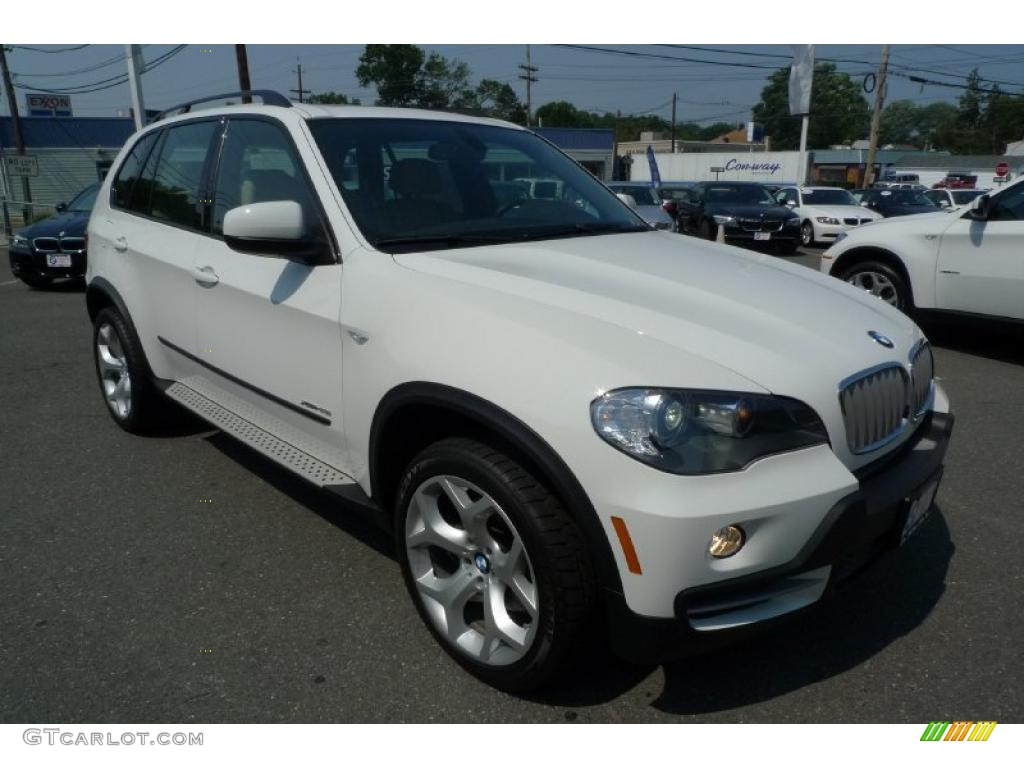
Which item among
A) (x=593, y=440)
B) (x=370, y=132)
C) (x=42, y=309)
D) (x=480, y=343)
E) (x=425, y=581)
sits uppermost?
(x=370, y=132)

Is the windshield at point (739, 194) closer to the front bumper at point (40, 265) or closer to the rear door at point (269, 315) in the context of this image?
the front bumper at point (40, 265)

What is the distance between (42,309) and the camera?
9.39 m

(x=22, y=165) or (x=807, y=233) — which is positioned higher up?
(x=22, y=165)

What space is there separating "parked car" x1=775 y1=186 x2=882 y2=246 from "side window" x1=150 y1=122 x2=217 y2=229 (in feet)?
49.3

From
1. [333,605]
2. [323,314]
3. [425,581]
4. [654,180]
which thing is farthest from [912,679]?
[654,180]

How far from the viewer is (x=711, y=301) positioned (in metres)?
2.43

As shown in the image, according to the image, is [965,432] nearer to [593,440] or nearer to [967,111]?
[593,440]

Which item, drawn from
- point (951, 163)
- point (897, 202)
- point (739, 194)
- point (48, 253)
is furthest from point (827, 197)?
point (951, 163)

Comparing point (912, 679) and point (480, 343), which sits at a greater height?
point (480, 343)

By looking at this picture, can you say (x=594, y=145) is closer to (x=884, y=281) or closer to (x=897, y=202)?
(x=897, y=202)

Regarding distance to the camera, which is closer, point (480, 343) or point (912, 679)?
point (480, 343)

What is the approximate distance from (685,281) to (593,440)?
909mm

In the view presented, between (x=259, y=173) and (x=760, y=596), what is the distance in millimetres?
2579

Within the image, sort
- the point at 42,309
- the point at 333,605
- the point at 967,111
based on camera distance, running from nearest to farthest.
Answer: the point at 333,605
the point at 42,309
the point at 967,111
